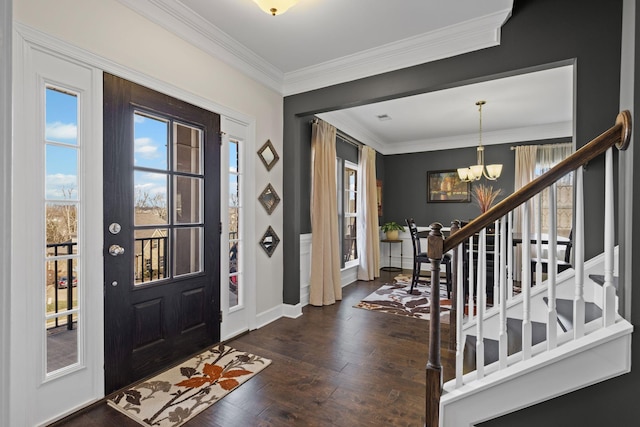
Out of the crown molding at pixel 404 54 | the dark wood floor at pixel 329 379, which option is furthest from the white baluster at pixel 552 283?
the crown molding at pixel 404 54

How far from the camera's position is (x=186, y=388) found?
2172mm

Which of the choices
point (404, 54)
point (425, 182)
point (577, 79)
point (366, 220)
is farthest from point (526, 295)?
point (425, 182)

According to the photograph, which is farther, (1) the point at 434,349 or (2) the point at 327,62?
(2) the point at 327,62

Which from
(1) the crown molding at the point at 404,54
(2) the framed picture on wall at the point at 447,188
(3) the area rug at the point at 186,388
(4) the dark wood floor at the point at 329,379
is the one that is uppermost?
(1) the crown molding at the point at 404,54

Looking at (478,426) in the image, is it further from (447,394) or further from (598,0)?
(598,0)

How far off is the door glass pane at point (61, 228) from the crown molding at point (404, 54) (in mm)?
2513

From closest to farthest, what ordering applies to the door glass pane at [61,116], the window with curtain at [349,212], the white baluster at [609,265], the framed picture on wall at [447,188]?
the white baluster at [609,265] → the door glass pane at [61,116] → the window with curtain at [349,212] → the framed picture on wall at [447,188]

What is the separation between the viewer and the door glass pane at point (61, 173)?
1.82 m

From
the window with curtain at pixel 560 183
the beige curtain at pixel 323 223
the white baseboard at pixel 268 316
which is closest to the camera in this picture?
the white baseboard at pixel 268 316

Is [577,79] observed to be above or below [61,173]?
above

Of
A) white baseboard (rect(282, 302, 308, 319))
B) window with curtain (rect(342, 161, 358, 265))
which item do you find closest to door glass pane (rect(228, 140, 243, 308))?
white baseboard (rect(282, 302, 308, 319))

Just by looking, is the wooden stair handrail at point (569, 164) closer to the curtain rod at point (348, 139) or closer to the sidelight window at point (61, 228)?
the sidelight window at point (61, 228)

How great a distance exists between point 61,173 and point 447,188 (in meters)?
6.10

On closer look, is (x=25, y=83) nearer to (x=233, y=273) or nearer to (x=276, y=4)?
(x=276, y=4)
